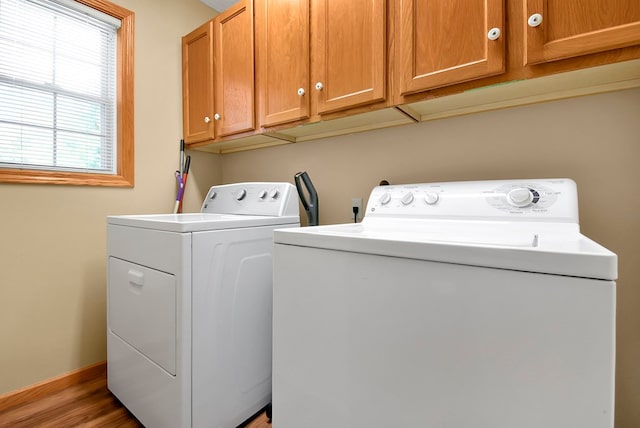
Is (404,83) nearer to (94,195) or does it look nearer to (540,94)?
(540,94)

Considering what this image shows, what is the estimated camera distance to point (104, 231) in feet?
6.05

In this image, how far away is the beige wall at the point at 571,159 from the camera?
1067mm

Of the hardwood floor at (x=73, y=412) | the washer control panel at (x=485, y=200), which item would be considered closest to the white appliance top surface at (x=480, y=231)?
the washer control panel at (x=485, y=200)

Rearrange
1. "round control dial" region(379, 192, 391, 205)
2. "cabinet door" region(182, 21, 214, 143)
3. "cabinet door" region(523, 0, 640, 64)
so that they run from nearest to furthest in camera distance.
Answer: "cabinet door" region(523, 0, 640, 64) → "round control dial" region(379, 192, 391, 205) → "cabinet door" region(182, 21, 214, 143)

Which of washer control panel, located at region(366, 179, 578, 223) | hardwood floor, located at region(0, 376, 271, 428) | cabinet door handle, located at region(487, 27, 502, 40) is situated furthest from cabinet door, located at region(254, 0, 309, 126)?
hardwood floor, located at region(0, 376, 271, 428)

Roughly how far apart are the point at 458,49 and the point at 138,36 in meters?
1.96

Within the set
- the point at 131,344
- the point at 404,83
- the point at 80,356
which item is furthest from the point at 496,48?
the point at 80,356

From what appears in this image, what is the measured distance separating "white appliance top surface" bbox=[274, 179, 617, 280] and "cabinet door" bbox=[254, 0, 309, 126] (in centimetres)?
64

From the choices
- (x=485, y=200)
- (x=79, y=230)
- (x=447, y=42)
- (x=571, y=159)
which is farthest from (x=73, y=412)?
(x=571, y=159)

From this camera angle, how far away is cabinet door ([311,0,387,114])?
125 centimetres

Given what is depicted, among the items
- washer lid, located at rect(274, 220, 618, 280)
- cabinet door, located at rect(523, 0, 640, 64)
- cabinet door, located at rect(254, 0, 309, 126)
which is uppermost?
cabinet door, located at rect(254, 0, 309, 126)

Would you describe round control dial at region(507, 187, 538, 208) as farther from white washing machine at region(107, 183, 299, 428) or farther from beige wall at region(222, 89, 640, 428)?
white washing machine at region(107, 183, 299, 428)

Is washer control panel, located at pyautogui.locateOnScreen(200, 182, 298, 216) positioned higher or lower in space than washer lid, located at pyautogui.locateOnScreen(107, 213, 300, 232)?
higher

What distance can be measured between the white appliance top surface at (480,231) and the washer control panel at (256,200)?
1.66 feet
